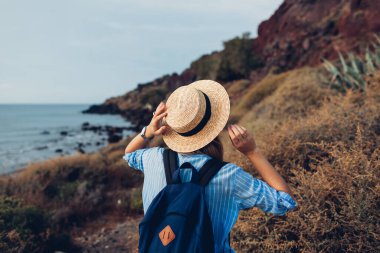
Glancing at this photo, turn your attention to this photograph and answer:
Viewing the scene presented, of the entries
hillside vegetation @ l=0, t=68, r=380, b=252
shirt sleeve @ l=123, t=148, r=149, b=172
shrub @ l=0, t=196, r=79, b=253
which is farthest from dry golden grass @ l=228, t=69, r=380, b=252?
shrub @ l=0, t=196, r=79, b=253

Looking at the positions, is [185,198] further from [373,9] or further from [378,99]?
[373,9]

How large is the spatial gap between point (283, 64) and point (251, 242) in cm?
2333

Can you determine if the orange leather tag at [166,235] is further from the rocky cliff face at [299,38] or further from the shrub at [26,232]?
the rocky cliff face at [299,38]

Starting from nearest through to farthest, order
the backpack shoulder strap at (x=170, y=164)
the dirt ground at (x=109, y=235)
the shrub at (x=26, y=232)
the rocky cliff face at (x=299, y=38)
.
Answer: the backpack shoulder strap at (x=170, y=164)
the shrub at (x=26, y=232)
the dirt ground at (x=109, y=235)
the rocky cliff face at (x=299, y=38)

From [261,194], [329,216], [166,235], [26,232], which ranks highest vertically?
[261,194]

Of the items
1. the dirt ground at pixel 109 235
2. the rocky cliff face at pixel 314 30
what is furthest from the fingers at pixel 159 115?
the rocky cliff face at pixel 314 30

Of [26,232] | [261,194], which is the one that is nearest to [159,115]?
[261,194]

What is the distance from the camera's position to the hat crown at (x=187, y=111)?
6.87 ft

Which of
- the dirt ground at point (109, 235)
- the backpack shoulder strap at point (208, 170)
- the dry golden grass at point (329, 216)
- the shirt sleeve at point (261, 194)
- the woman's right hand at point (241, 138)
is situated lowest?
the dirt ground at point (109, 235)

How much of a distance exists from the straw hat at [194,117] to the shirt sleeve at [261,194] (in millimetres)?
298

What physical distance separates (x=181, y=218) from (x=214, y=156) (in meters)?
0.44

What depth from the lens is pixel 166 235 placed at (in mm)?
1887

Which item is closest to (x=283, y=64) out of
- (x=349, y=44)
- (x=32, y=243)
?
(x=349, y=44)

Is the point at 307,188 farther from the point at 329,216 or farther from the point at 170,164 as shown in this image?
the point at 170,164
